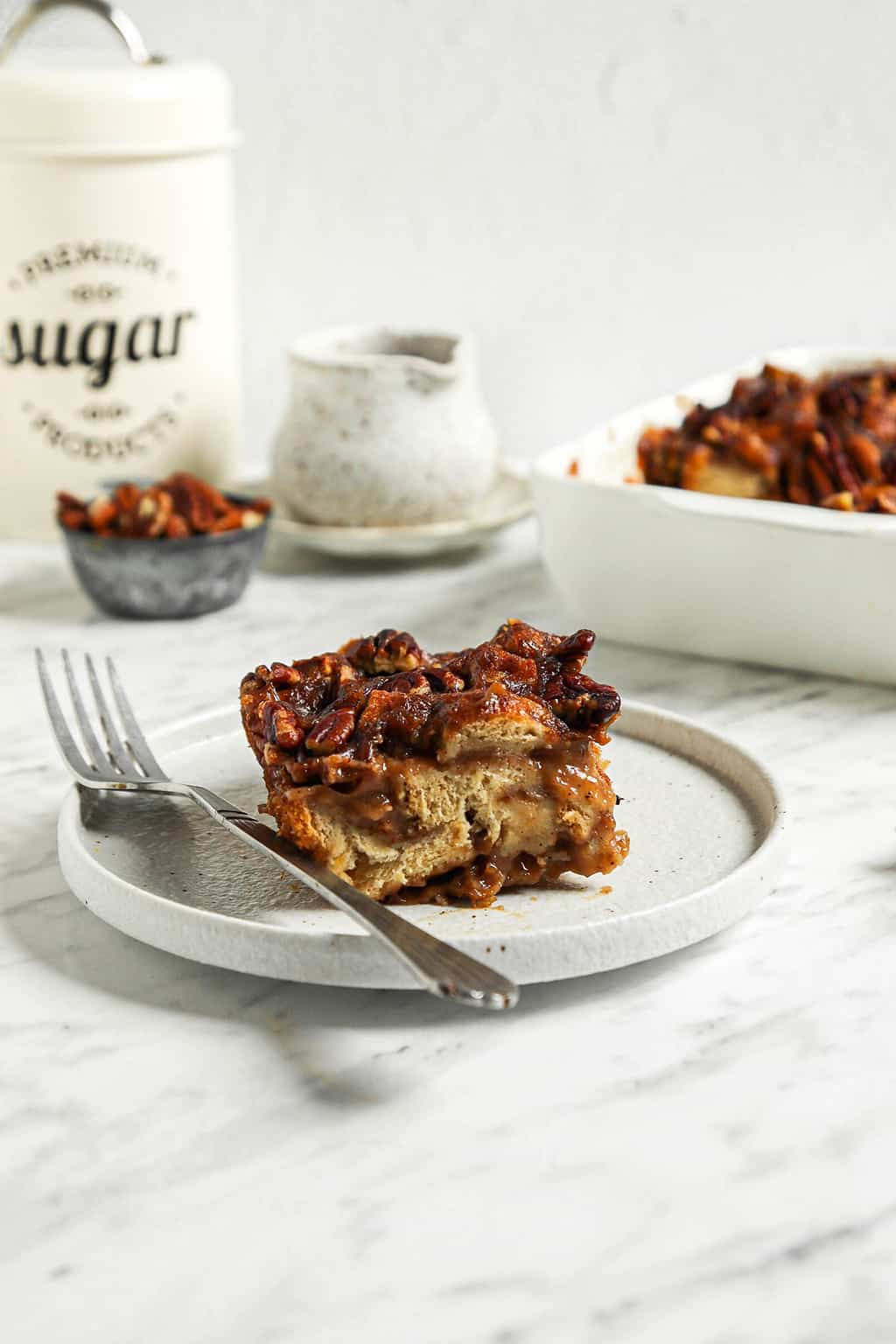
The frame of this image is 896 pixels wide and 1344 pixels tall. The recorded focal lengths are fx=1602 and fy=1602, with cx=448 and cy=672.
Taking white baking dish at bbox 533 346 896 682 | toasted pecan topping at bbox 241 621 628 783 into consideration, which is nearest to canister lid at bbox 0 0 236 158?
white baking dish at bbox 533 346 896 682

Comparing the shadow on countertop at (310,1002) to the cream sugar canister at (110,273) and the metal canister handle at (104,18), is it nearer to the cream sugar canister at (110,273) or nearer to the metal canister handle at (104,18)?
the cream sugar canister at (110,273)

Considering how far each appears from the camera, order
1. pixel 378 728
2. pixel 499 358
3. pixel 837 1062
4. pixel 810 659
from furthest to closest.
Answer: pixel 499 358 < pixel 810 659 < pixel 378 728 < pixel 837 1062

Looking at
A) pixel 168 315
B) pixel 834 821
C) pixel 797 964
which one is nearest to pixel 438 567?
pixel 168 315

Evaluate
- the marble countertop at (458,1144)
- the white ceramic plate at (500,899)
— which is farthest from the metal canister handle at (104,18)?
the marble countertop at (458,1144)

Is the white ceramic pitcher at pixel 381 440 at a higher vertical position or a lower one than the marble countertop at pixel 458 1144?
higher

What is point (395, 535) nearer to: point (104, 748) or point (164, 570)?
point (164, 570)

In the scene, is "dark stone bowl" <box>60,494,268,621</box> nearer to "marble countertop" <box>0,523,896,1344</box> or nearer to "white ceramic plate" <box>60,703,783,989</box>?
"white ceramic plate" <box>60,703,783,989</box>

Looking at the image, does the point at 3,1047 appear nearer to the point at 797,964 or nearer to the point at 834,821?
the point at 797,964
